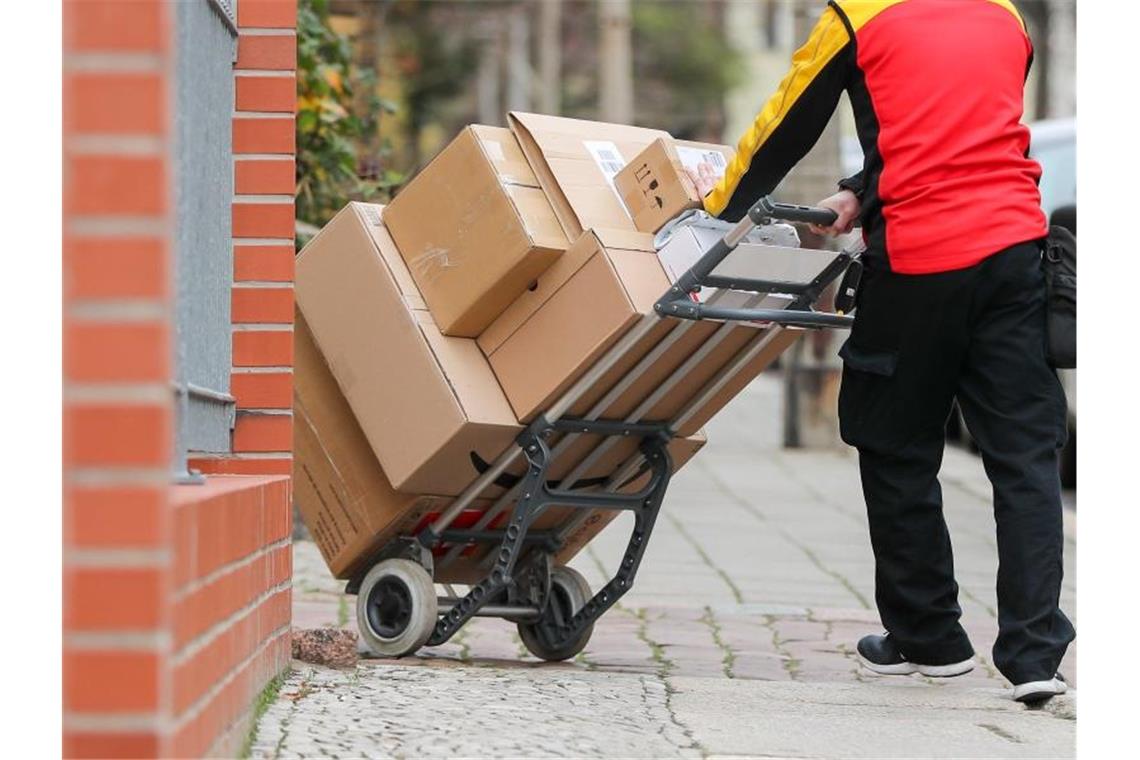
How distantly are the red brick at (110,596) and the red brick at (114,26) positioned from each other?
65cm

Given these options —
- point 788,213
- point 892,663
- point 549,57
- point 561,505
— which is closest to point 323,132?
point 561,505

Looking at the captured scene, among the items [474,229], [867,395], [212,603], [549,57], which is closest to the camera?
[212,603]

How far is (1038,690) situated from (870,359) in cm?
85

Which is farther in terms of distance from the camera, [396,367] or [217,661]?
[396,367]

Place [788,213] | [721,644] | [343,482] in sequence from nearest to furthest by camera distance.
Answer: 1. [788,213]
2. [343,482]
3. [721,644]

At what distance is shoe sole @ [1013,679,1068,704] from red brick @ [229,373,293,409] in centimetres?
178

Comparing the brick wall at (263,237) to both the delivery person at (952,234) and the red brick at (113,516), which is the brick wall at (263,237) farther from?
the red brick at (113,516)

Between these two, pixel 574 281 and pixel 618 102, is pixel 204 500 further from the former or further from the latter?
pixel 618 102

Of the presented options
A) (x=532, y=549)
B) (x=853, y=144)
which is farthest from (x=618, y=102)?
(x=532, y=549)

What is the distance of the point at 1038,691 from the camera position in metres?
4.72

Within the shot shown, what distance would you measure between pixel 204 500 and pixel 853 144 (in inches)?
808

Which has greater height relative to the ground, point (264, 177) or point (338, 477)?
point (264, 177)

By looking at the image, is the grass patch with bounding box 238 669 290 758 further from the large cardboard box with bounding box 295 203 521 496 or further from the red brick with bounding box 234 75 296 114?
the red brick with bounding box 234 75 296 114

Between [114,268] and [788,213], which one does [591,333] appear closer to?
[788,213]
